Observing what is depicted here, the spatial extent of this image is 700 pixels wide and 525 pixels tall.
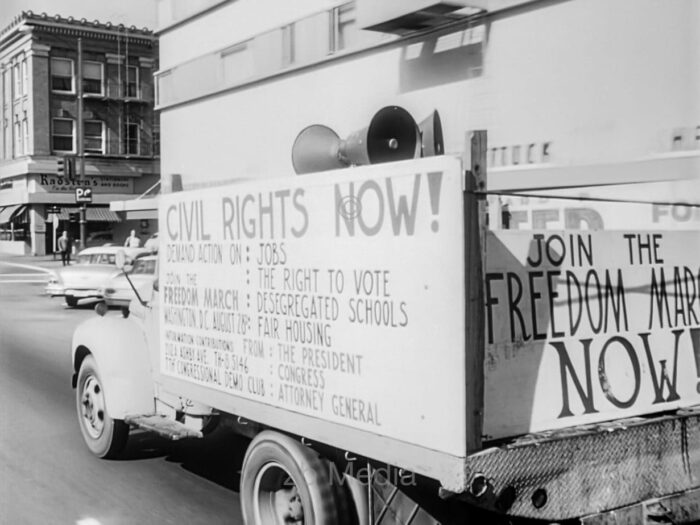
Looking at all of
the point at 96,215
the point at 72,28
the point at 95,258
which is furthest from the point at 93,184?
the point at 95,258

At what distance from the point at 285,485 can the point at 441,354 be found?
1.49 meters

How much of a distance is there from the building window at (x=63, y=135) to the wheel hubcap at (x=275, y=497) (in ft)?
154

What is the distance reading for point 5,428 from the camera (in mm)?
7684

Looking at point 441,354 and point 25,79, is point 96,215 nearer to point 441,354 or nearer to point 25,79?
point 25,79

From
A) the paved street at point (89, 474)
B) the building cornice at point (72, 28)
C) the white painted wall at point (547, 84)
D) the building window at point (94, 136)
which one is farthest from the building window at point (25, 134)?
the paved street at point (89, 474)

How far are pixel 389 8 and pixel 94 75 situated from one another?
123 feet

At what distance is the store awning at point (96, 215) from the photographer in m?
46.9

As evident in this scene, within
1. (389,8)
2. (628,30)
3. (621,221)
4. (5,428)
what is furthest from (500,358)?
(389,8)

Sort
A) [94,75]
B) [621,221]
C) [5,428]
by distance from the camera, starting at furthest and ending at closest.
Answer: [94,75] < [621,221] < [5,428]

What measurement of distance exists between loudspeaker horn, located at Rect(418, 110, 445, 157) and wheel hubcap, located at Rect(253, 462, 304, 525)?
2907 mm

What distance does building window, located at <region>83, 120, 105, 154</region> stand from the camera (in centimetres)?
4834

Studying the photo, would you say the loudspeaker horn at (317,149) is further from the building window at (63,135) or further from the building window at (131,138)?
the building window at (131,138)

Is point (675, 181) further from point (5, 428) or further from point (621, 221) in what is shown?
point (5, 428)

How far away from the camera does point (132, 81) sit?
163 ft
